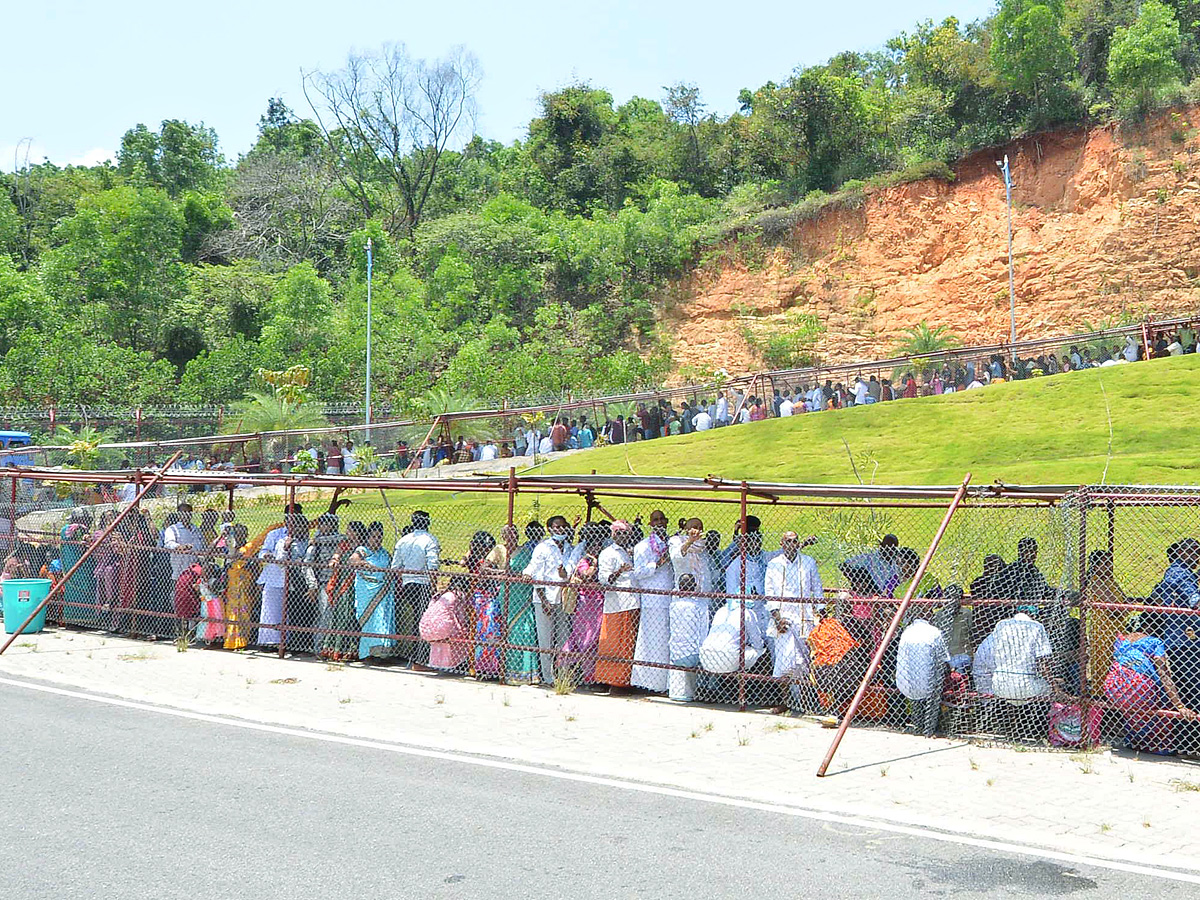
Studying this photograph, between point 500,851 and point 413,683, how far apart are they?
608 cm

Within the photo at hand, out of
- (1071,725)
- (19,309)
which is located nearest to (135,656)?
(1071,725)

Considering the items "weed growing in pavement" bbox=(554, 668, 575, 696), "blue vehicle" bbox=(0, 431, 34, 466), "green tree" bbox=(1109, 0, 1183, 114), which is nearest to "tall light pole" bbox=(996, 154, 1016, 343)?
"green tree" bbox=(1109, 0, 1183, 114)

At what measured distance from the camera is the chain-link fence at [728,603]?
9.64 meters

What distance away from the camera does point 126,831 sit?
6.92m

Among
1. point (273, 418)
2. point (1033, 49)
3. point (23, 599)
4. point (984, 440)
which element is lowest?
point (23, 599)

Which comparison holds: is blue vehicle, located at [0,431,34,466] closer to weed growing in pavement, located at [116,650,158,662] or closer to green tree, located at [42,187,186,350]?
weed growing in pavement, located at [116,650,158,662]

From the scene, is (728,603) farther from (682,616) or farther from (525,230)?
(525,230)

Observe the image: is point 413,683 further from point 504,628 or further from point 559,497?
point 559,497

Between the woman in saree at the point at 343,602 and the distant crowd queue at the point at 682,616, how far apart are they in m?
0.03

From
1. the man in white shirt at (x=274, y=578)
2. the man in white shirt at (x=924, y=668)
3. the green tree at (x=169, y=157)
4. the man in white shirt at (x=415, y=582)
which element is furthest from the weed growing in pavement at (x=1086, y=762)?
the green tree at (x=169, y=157)

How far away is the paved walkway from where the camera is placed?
25.0 ft

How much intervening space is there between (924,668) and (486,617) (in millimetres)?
4804

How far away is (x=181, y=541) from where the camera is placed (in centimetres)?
1573

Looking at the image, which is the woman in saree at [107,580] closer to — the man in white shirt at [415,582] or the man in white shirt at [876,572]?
the man in white shirt at [415,582]
